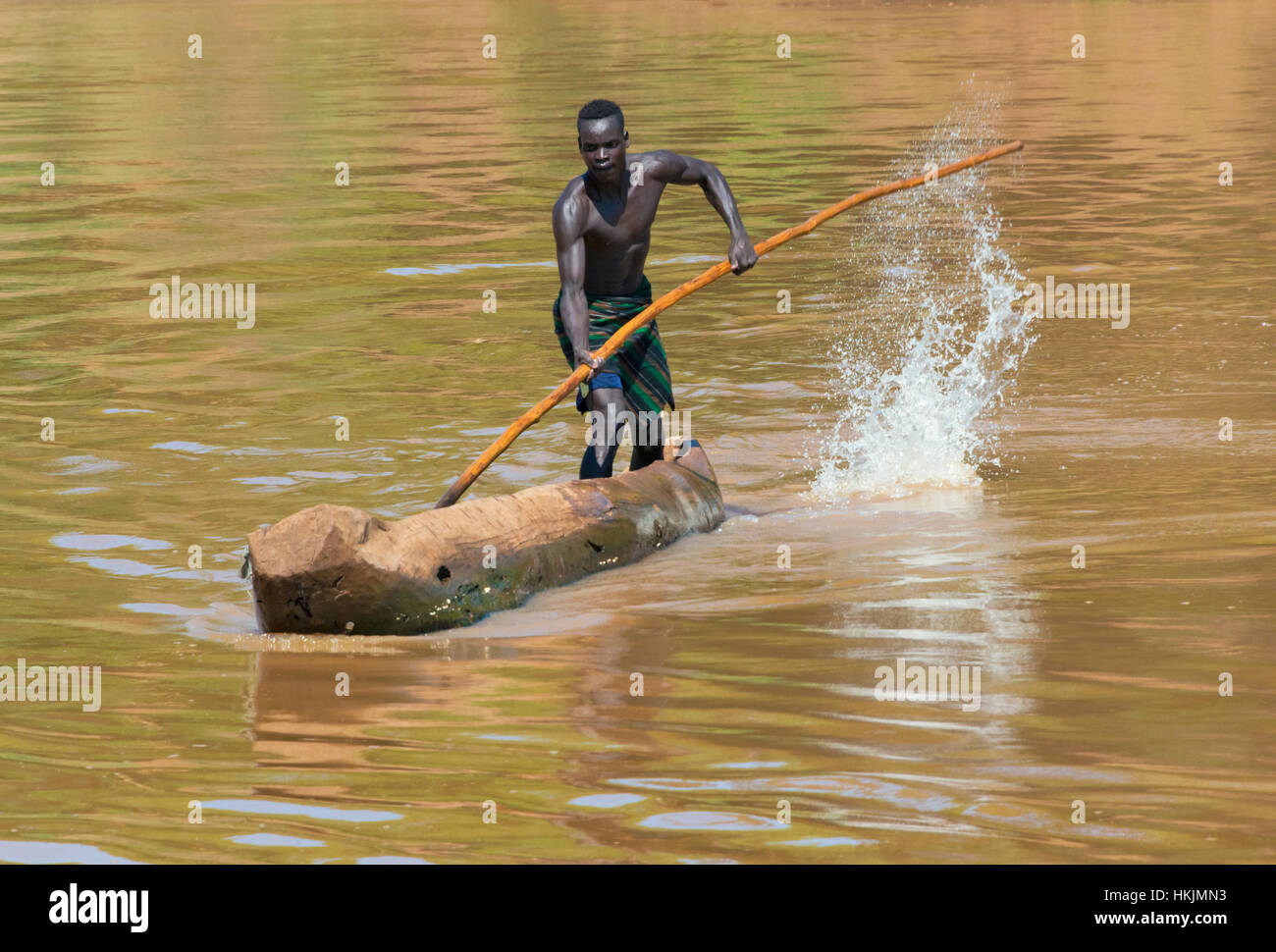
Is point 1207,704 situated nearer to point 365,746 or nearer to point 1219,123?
point 365,746

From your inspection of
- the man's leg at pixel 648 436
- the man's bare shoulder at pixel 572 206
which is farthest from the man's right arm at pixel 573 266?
the man's leg at pixel 648 436

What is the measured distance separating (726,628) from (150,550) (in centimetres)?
286

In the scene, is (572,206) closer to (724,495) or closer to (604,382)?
(604,382)

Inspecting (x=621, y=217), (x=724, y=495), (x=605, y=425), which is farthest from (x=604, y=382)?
(x=724, y=495)

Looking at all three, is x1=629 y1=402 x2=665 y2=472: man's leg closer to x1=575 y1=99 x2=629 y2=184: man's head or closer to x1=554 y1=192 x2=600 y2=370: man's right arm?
x1=554 y1=192 x2=600 y2=370: man's right arm

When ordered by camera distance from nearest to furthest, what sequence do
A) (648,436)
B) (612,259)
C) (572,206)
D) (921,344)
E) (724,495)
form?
(572,206)
(612,259)
(648,436)
(724,495)
(921,344)

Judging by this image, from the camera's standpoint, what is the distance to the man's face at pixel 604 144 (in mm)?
7805

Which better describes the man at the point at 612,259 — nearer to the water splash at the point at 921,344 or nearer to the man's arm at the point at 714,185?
the man's arm at the point at 714,185

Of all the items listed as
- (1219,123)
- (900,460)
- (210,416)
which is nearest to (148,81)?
(1219,123)

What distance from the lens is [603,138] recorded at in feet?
25.6

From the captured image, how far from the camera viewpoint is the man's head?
25.6ft

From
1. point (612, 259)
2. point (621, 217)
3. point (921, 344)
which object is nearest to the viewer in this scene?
point (621, 217)

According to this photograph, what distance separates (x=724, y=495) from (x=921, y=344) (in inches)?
145

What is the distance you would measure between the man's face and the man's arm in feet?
0.78
